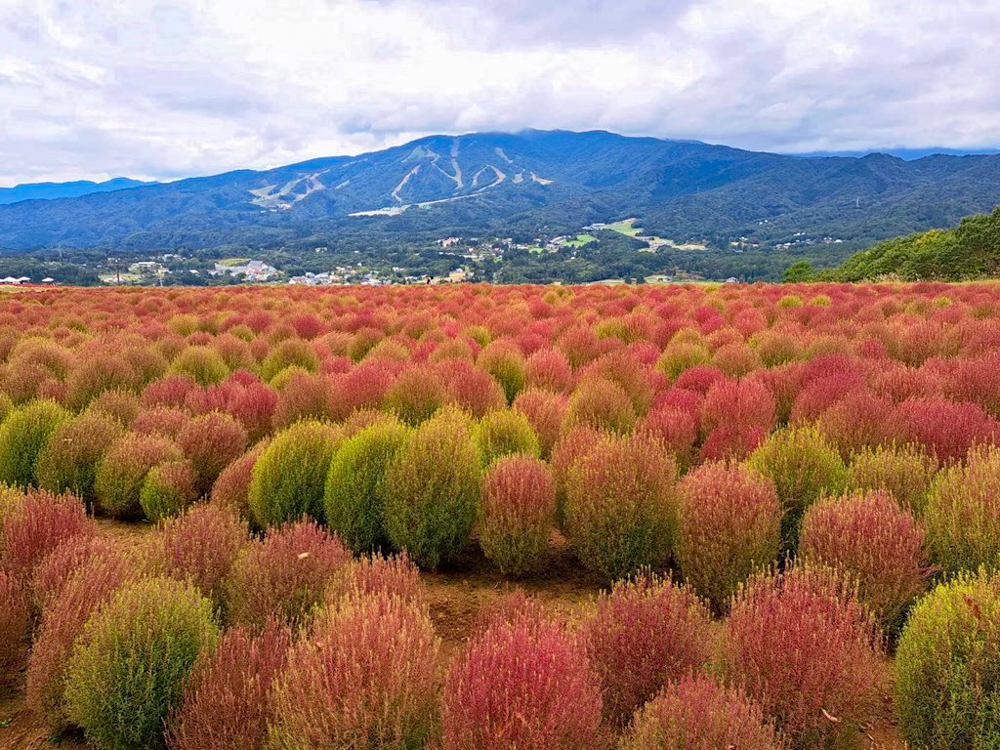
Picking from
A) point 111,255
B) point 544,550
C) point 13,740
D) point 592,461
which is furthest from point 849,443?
point 111,255

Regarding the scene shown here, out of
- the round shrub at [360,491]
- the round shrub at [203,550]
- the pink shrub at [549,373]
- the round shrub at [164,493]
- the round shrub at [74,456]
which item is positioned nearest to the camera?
the round shrub at [203,550]

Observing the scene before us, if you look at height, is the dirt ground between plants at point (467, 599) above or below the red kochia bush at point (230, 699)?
below

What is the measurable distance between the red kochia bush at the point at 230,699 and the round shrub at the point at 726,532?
2661 millimetres

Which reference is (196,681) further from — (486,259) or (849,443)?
(486,259)

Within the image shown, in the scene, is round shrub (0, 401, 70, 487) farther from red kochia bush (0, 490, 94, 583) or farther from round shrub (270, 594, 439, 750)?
round shrub (270, 594, 439, 750)

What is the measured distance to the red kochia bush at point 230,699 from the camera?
103 inches

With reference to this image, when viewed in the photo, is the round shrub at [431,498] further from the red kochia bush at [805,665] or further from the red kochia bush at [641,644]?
the red kochia bush at [805,665]

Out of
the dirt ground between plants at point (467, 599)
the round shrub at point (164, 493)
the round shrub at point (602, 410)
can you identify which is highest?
the round shrub at point (602, 410)

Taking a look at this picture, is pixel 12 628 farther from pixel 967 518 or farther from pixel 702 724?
pixel 967 518

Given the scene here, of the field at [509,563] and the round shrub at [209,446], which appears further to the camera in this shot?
the round shrub at [209,446]

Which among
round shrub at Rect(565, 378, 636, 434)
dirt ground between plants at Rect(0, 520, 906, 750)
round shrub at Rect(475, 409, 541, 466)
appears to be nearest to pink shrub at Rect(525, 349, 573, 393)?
round shrub at Rect(565, 378, 636, 434)

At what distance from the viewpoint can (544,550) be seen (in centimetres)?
481

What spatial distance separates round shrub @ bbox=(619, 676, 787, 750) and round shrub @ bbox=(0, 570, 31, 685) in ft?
11.9

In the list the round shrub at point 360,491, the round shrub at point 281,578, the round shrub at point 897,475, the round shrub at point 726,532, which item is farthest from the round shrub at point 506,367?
the round shrub at point 281,578
